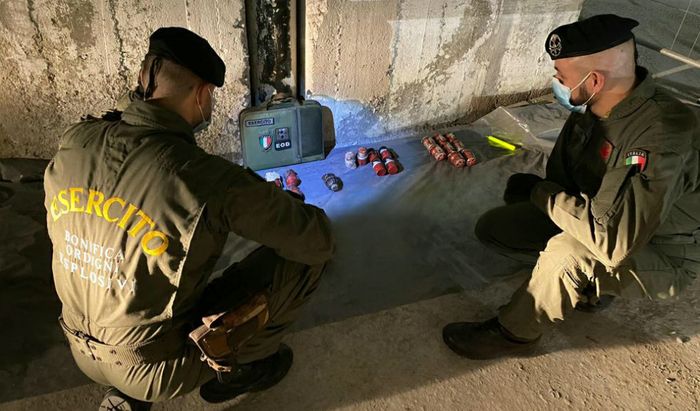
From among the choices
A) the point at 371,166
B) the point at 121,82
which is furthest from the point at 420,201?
the point at 121,82

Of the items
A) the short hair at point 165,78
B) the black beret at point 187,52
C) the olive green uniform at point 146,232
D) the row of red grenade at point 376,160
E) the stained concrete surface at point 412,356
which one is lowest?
the stained concrete surface at point 412,356

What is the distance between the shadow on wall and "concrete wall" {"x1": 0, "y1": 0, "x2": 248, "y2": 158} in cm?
77

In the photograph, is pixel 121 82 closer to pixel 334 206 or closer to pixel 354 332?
pixel 334 206

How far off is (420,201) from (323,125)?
36.8 inches

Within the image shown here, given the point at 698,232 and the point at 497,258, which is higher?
the point at 698,232

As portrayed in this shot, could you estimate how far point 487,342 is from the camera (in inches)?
87.8

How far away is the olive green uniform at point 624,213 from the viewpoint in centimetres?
183

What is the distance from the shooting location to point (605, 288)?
2.07m

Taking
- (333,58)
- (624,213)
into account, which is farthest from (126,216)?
(333,58)

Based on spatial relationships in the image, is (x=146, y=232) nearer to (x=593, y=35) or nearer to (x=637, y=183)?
(x=637, y=183)

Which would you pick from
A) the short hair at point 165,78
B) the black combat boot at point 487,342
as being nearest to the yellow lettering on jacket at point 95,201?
the short hair at point 165,78

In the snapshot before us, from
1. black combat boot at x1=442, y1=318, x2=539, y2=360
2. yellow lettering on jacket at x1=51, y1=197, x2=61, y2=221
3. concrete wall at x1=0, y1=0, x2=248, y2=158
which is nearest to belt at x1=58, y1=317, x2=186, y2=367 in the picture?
yellow lettering on jacket at x1=51, y1=197, x2=61, y2=221

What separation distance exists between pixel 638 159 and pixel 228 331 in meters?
1.65

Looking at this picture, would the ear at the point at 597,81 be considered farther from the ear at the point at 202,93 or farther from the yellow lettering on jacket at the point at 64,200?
the yellow lettering on jacket at the point at 64,200
